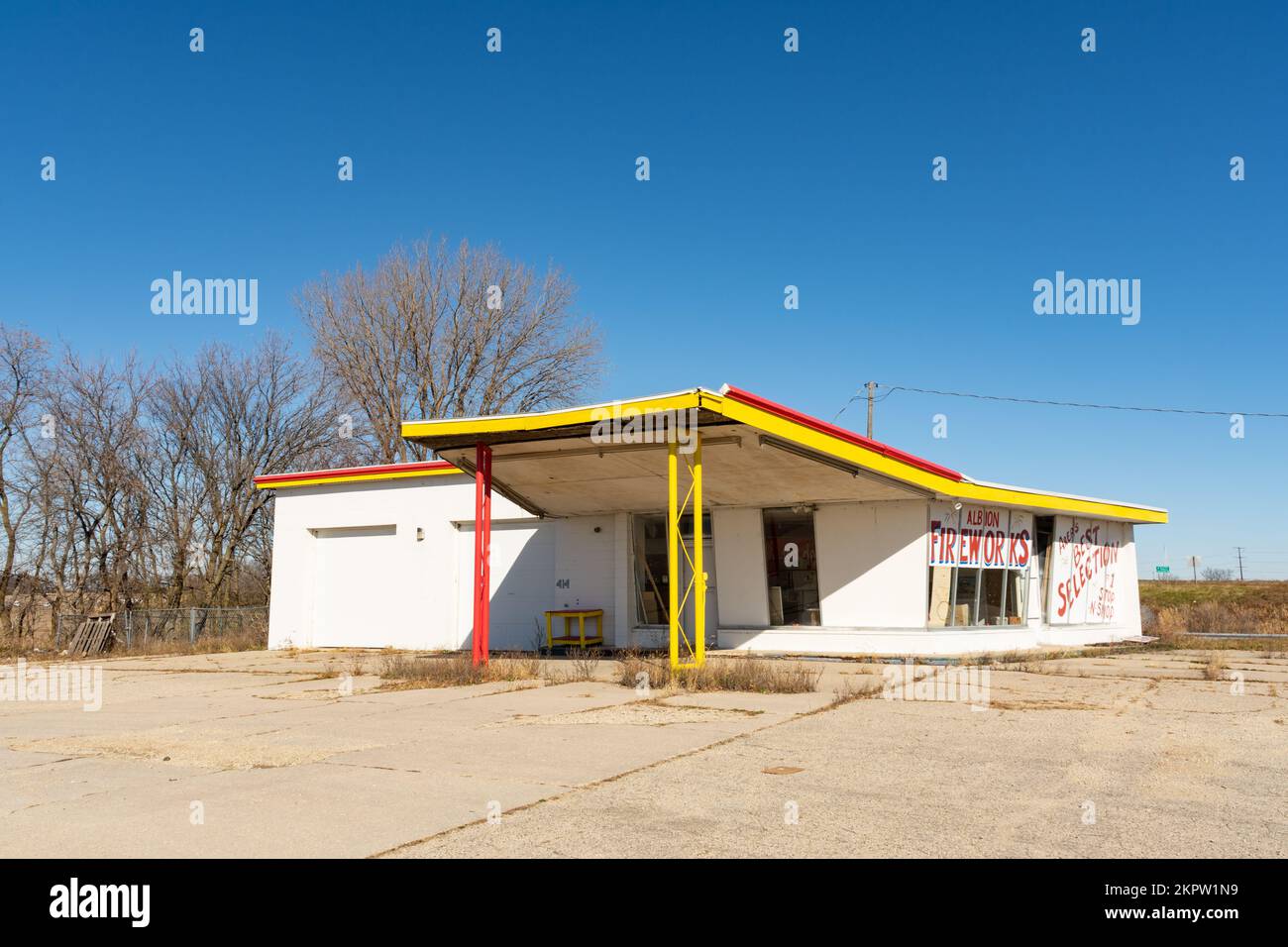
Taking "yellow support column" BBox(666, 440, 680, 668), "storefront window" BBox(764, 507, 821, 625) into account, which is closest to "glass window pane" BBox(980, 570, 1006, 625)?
"storefront window" BBox(764, 507, 821, 625)

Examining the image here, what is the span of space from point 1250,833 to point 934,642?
13787 mm

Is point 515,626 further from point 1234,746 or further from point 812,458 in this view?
point 1234,746

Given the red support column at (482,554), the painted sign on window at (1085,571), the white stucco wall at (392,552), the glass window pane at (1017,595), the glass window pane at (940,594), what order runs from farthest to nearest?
the white stucco wall at (392,552), the painted sign on window at (1085,571), the glass window pane at (1017,595), the glass window pane at (940,594), the red support column at (482,554)

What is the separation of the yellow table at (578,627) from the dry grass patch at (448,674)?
4718 mm

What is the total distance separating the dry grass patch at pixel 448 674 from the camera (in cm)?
1553

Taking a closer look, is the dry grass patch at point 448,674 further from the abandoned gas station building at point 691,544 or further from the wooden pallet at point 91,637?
the wooden pallet at point 91,637

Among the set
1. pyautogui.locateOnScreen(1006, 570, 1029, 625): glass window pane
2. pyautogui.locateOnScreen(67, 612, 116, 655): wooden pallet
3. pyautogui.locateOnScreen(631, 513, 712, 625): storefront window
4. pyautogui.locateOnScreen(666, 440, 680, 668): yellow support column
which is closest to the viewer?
pyautogui.locateOnScreen(666, 440, 680, 668): yellow support column

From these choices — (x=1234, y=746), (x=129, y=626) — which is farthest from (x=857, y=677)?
(x=129, y=626)

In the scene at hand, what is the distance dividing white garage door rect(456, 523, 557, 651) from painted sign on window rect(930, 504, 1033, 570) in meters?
8.92

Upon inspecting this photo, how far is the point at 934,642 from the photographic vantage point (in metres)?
19.6

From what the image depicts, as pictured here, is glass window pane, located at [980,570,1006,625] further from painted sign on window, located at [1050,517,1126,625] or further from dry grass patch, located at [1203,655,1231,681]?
dry grass patch, located at [1203,655,1231,681]

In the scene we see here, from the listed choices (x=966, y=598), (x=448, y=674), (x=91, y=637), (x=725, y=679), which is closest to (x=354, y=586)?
(x=91, y=637)

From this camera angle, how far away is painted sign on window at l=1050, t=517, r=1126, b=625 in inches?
939

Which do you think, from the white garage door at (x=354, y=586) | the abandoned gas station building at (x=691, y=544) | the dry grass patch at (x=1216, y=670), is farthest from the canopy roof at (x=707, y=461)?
the dry grass patch at (x=1216, y=670)
